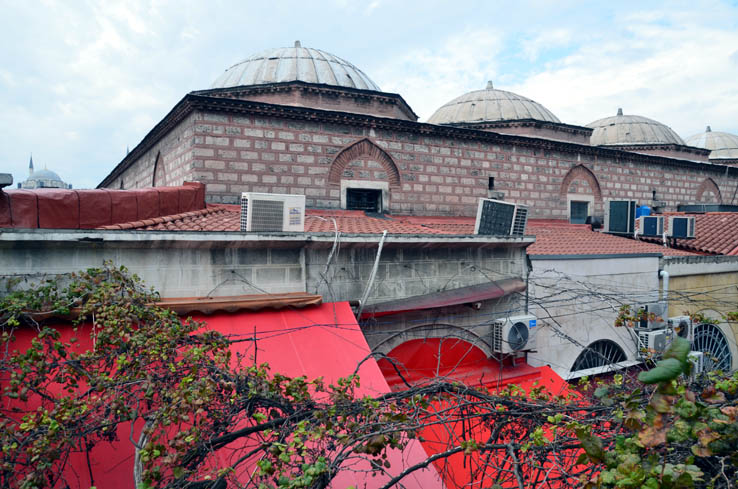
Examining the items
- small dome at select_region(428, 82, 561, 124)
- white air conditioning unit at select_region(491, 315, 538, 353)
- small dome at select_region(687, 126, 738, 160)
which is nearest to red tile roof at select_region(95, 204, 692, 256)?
white air conditioning unit at select_region(491, 315, 538, 353)

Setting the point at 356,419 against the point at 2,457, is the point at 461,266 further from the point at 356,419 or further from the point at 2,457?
the point at 2,457

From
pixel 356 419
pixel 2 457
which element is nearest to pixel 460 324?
pixel 356 419

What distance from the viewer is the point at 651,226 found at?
11859 mm

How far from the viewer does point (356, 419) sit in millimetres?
2617

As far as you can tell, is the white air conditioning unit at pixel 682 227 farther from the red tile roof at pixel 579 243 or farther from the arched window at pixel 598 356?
the arched window at pixel 598 356

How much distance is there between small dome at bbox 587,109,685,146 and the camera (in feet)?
67.5

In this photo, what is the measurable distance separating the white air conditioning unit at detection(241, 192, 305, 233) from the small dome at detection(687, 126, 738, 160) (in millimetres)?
29666

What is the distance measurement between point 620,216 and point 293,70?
10.5 m

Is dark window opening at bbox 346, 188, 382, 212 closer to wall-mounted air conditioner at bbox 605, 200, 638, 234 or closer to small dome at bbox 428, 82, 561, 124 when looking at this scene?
wall-mounted air conditioner at bbox 605, 200, 638, 234

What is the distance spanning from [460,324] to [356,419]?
14.8ft

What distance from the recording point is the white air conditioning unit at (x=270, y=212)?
5.64m

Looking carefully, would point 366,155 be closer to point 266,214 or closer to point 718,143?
point 266,214

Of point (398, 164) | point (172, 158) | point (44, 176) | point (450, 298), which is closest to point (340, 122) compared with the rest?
point (398, 164)

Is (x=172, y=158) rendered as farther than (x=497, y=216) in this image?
Yes
